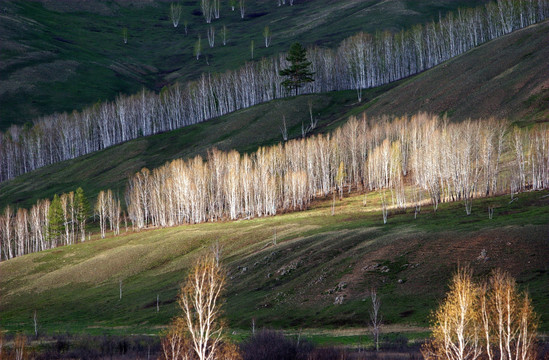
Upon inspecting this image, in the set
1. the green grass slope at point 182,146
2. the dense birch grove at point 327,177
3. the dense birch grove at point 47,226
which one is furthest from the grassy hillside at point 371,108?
the dense birch grove at point 47,226

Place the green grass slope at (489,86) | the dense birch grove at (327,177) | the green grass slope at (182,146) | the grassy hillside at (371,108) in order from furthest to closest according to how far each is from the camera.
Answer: the green grass slope at (182,146)
the grassy hillside at (371,108)
the green grass slope at (489,86)
the dense birch grove at (327,177)

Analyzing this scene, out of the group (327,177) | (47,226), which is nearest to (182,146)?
(47,226)

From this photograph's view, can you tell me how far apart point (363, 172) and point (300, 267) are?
6860cm

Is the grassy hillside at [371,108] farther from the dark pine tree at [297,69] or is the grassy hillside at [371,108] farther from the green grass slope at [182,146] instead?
the dark pine tree at [297,69]

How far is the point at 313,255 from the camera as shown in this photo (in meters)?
76.6

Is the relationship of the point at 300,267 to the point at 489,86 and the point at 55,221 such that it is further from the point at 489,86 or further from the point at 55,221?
the point at 489,86

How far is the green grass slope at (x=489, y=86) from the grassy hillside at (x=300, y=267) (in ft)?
137

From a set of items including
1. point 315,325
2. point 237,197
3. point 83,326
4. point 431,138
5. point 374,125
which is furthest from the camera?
point 374,125

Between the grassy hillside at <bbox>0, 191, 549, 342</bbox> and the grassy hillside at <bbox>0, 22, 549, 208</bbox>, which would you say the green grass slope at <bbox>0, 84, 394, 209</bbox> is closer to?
the grassy hillside at <bbox>0, 22, 549, 208</bbox>

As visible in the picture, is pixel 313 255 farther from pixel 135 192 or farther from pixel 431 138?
pixel 135 192

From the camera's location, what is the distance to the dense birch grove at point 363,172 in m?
102

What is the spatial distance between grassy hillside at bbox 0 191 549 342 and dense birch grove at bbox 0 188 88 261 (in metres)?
19.0

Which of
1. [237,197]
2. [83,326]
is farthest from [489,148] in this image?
[83,326]

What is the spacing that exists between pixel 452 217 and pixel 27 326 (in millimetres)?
64484
